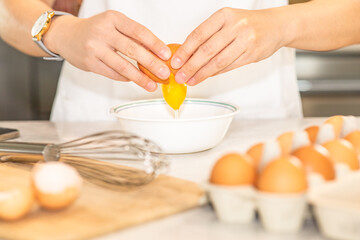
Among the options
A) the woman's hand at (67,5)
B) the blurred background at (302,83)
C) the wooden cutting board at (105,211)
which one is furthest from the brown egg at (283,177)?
the blurred background at (302,83)

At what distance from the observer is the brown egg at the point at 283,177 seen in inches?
22.9

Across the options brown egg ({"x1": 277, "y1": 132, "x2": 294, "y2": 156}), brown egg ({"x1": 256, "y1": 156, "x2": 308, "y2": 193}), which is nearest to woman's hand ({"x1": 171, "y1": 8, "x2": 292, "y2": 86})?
brown egg ({"x1": 277, "y1": 132, "x2": 294, "y2": 156})

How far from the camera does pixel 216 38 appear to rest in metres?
0.94

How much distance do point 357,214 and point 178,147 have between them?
413mm

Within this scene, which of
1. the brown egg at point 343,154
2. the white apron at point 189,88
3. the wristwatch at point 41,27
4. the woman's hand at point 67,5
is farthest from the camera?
the woman's hand at point 67,5

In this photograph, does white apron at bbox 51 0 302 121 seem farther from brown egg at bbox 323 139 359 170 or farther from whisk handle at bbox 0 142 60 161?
brown egg at bbox 323 139 359 170

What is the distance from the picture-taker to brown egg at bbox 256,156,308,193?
0.58 m

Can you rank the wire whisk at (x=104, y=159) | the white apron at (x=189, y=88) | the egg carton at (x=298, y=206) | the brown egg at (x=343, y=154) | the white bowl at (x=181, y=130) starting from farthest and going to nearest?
the white apron at (x=189, y=88) < the white bowl at (x=181, y=130) < the wire whisk at (x=104, y=159) < the brown egg at (x=343, y=154) < the egg carton at (x=298, y=206)

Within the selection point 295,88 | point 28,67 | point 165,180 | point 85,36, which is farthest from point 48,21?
point 28,67

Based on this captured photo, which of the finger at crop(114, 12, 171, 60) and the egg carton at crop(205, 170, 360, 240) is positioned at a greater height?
the finger at crop(114, 12, 171, 60)

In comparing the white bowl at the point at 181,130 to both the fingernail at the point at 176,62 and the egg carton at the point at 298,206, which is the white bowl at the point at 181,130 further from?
the egg carton at the point at 298,206

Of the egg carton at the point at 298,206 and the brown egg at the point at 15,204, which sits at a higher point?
the brown egg at the point at 15,204

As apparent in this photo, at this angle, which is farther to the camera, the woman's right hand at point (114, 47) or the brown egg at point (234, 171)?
the woman's right hand at point (114, 47)

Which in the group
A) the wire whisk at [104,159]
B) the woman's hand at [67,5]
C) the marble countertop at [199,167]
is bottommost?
the marble countertop at [199,167]
